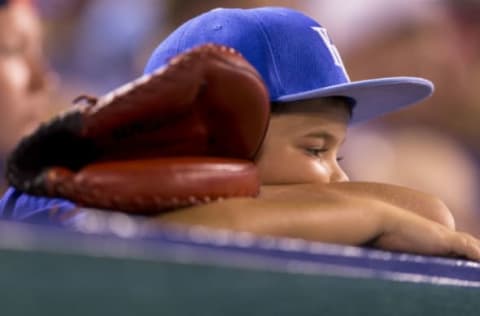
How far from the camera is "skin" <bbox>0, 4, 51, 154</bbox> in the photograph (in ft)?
8.67

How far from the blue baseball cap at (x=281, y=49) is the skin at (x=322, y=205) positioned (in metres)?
0.03

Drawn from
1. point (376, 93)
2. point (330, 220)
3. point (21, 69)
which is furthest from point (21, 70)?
point (330, 220)

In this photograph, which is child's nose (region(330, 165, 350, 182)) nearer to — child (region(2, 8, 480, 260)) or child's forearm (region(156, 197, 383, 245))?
child (region(2, 8, 480, 260))

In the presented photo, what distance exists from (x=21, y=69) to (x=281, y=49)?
1860mm

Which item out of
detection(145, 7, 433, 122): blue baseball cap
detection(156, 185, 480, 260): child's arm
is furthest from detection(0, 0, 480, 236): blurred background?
detection(156, 185, 480, 260): child's arm

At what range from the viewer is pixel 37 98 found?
2705 mm

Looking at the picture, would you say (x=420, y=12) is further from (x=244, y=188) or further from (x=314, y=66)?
(x=244, y=188)

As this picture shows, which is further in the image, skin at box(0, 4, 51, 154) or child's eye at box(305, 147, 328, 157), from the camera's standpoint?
skin at box(0, 4, 51, 154)

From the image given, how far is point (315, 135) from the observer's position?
3.24 ft

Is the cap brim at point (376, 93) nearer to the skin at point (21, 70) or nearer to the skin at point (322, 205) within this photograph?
the skin at point (322, 205)

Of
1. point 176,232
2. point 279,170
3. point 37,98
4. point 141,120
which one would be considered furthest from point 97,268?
point 37,98

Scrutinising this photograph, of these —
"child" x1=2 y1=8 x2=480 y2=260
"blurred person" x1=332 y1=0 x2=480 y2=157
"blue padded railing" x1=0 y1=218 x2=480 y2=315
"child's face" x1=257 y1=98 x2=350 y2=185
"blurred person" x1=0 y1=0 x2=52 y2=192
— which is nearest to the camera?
"blue padded railing" x1=0 y1=218 x2=480 y2=315

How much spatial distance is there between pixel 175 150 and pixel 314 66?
343mm

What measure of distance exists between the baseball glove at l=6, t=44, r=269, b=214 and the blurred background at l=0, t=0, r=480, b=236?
1.95 meters
